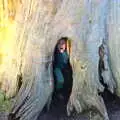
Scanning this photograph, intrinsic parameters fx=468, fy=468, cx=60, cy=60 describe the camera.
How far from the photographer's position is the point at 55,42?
187 inches

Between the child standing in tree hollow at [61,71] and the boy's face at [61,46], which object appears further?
the child standing in tree hollow at [61,71]

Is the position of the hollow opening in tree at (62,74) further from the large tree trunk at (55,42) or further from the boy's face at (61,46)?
the large tree trunk at (55,42)

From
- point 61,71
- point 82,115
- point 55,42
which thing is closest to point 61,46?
point 55,42

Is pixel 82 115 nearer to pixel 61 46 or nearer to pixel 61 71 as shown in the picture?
pixel 61 71

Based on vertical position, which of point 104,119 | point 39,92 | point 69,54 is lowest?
point 104,119

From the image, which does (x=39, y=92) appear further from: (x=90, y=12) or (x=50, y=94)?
(x=90, y=12)

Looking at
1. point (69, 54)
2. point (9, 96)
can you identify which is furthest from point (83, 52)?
point (9, 96)

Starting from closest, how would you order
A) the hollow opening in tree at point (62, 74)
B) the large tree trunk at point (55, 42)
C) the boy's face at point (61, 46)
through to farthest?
the large tree trunk at point (55, 42)
the boy's face at point (61, 46)
the hollow opening in tree at point (62, 74)

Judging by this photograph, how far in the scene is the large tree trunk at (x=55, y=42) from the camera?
15.5 ft

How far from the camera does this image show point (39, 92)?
15.8 feet

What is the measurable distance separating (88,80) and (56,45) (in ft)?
1.61

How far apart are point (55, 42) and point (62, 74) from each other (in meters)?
0.46

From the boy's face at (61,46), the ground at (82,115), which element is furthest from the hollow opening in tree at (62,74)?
the ground at (82,115)

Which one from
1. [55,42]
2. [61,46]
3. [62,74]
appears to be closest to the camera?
[55,42]
